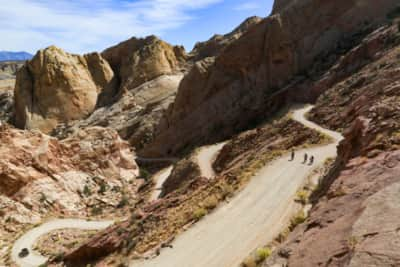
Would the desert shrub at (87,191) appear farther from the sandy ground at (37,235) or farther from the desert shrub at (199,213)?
the desert shrub at (199,213)

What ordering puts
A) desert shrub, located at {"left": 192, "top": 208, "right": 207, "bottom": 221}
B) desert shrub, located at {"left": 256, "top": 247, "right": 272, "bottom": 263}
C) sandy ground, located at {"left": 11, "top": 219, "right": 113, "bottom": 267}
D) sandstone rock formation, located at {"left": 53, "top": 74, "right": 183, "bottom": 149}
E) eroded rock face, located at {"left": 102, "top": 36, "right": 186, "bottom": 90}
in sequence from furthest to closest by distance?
eroded rock face, located at {"left": 102, "top": 36, "right": 186, "bottom": 90}
sandstone rock formation, located at {"left": 53, "top": 74, "right": 183, "bottom": 149}
sandy ground, located at {"left": 11, "top": 219, "right": 113, "bottom": 267}
desert shrub, located at {"left": 192, "top": 208, "right": 207, "bottom": 221}
desert shrub, located at {"left": 256, "top": 247, "right": 272, "bottom": 263}

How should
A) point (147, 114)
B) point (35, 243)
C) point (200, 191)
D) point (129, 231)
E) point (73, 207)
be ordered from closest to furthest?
point (129, 231), point (200, 191), point (35, 243), point (73, 207), point (147, 114)

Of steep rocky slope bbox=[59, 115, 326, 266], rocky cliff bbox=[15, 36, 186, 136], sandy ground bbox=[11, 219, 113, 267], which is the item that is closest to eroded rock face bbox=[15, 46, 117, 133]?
rocky cliff bbox=[15, 36, 186, 136]

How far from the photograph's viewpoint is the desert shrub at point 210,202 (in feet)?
53.9

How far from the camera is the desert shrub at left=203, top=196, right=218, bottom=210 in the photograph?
1644 cm

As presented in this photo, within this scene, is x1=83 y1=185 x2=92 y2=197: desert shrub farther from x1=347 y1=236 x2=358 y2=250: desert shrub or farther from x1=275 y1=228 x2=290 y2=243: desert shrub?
x1=347 y1=236 x2=358 y2=250: desert shrub

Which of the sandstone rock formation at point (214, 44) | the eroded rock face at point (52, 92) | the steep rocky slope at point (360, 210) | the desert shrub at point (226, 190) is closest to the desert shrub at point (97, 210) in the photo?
the desert shrub at point (226, 190)

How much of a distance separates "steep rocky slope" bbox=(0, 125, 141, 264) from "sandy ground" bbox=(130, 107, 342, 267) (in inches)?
583

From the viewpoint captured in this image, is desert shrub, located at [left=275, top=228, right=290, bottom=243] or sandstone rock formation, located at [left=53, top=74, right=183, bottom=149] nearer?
desert shrub, located at [left=275, top=228, right=290, bottom=243]

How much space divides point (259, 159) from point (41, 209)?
1833 centimetres

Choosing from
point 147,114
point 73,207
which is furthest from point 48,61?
point 73,207

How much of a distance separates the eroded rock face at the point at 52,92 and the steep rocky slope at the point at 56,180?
3000cm

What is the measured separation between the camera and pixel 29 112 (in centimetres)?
6569

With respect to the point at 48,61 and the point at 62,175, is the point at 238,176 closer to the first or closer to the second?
the point at 62,175
